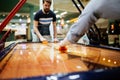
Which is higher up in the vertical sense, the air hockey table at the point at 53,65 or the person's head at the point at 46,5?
the person's head at the point at 46,5

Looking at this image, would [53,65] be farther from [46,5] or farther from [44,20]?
[44,20]

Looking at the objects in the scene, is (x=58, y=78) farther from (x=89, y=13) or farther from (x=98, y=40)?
(x=98, y=40)

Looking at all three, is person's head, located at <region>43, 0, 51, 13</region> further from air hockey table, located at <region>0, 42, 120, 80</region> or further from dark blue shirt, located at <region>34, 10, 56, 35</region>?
air hockey table, located at <region>0, 42, 120, 80</region>

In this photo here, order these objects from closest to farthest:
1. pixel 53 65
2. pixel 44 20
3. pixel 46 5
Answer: pixel 53 65
pixel 46 5
pixel 44 20

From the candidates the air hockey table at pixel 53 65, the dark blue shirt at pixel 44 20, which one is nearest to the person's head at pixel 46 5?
the dark blue shirt at pixel 44 20

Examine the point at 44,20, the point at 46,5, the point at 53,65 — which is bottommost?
the point at 53,65

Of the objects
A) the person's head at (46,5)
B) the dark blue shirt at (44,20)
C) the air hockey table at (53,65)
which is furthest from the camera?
the dark blue shirt at (44,20)

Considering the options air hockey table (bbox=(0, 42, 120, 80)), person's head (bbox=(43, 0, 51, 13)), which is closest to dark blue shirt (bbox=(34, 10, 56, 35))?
person's head (bbox=(43, 0, 51, 13))

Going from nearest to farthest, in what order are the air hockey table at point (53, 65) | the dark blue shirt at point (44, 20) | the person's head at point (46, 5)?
the air hockey table at point (53, 65)
the person's head at point (46, 5)
the dark blue shirt at point (44, 20)

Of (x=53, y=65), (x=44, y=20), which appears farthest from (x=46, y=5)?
(x=53, y=65)

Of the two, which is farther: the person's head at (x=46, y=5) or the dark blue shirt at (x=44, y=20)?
the dark blue shirt at (x=44, y=20)

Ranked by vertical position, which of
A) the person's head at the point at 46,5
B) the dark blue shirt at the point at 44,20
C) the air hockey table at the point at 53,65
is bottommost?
the air hockey table at the point at 53,65

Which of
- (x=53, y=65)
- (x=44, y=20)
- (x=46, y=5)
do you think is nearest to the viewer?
(x=53, y=65)

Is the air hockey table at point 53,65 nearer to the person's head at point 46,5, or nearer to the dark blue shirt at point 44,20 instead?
the person's head at point 46,5
